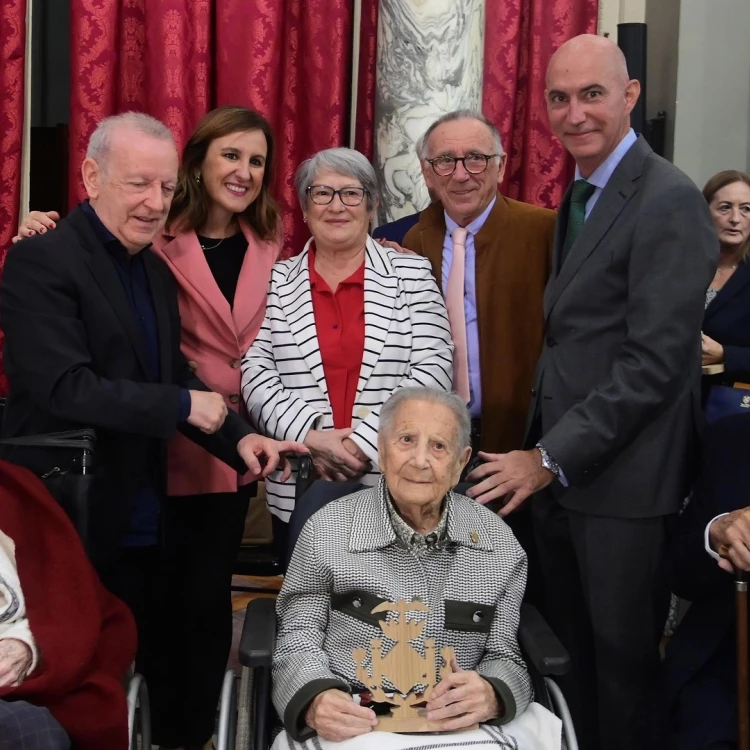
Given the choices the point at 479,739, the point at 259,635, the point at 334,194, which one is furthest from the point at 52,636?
the point at 334,194

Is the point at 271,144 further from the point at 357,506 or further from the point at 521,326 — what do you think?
the point at 357,506

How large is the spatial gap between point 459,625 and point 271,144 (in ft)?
5.04

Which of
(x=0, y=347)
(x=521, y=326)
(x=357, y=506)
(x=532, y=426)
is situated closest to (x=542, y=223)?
(x=521, y=326)

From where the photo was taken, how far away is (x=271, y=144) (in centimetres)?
295

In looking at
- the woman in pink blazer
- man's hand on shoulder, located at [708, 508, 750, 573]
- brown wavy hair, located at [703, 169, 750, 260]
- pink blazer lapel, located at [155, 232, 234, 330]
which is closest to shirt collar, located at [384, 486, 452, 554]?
man's hand on shoulder, located at [708, 508, 750, 573]

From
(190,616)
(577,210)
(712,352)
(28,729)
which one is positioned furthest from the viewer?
(712,352)

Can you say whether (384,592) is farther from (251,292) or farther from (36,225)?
(36,225)

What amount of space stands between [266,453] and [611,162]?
1113 mm

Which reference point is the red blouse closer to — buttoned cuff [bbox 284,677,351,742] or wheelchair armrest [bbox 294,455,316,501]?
wheelchair armrest [bbox 294,455,316,501]

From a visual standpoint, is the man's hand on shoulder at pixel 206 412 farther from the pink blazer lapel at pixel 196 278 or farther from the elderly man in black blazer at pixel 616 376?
the elderly man in black blazer at pixel 616 376

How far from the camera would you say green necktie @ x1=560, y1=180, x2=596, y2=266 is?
2545mm

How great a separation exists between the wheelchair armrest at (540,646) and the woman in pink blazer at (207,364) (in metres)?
0.96

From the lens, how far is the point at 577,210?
2.56m

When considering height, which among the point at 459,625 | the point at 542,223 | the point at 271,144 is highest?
the point at 271,144
